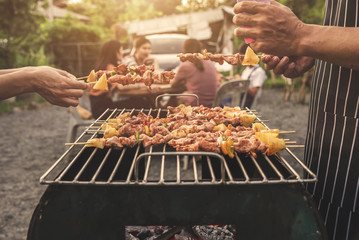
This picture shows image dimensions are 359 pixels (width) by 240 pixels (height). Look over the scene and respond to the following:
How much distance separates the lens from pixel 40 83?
7.52 ft

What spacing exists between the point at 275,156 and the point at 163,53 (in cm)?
907

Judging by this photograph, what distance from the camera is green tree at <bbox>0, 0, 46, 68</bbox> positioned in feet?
39.9

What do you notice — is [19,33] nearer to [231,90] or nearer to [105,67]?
[105,67]

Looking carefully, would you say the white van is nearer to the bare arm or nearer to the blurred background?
the blurred background

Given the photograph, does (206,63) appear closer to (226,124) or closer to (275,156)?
(226,124)

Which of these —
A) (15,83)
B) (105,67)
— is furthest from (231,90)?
(15,83)

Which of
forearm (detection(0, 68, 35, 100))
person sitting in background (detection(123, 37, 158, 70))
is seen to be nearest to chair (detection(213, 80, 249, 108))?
person sitting in background (detection(123, 37, 158, 70))

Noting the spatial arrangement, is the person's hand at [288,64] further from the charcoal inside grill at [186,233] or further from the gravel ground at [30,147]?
the gravel ground at [30,147]

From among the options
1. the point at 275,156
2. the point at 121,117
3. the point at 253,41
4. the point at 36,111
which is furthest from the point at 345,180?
the point at 36,111

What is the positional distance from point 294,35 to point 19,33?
13.4 metres

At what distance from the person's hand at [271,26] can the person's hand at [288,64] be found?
0.69 m

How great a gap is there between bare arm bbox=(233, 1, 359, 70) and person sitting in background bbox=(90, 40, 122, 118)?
4.24 m

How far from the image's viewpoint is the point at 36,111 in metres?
11.5

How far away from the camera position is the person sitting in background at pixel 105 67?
575cm
